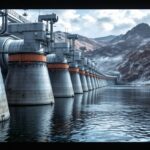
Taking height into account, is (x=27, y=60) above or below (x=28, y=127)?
above

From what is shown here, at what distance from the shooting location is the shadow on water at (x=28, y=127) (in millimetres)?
25734

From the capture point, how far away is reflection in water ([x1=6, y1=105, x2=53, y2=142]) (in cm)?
2587

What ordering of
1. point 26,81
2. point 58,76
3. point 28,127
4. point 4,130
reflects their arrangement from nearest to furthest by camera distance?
point 4,130
point 28,127
point 26,81
point 58,76

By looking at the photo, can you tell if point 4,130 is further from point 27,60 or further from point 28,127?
point 27,60

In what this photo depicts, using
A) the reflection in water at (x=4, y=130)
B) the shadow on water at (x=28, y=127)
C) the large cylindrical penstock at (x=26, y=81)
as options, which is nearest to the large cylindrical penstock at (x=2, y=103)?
the reflection in water at (x=4, y=130)

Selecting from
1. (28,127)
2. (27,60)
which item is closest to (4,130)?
(28,127)

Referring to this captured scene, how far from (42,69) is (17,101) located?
22.4 ft

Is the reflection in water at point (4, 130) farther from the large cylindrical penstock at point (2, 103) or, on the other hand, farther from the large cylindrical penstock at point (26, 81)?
the large cylindrical penstock at point (26, 81)

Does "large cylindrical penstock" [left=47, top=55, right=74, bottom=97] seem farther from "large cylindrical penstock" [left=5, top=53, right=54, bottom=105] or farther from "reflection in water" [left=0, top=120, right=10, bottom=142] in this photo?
"reflection in water" [left=0, top=120, right=10, bottom=142]

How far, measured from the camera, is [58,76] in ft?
250

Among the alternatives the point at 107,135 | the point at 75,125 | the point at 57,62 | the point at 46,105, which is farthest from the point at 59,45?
the point at 107,135
